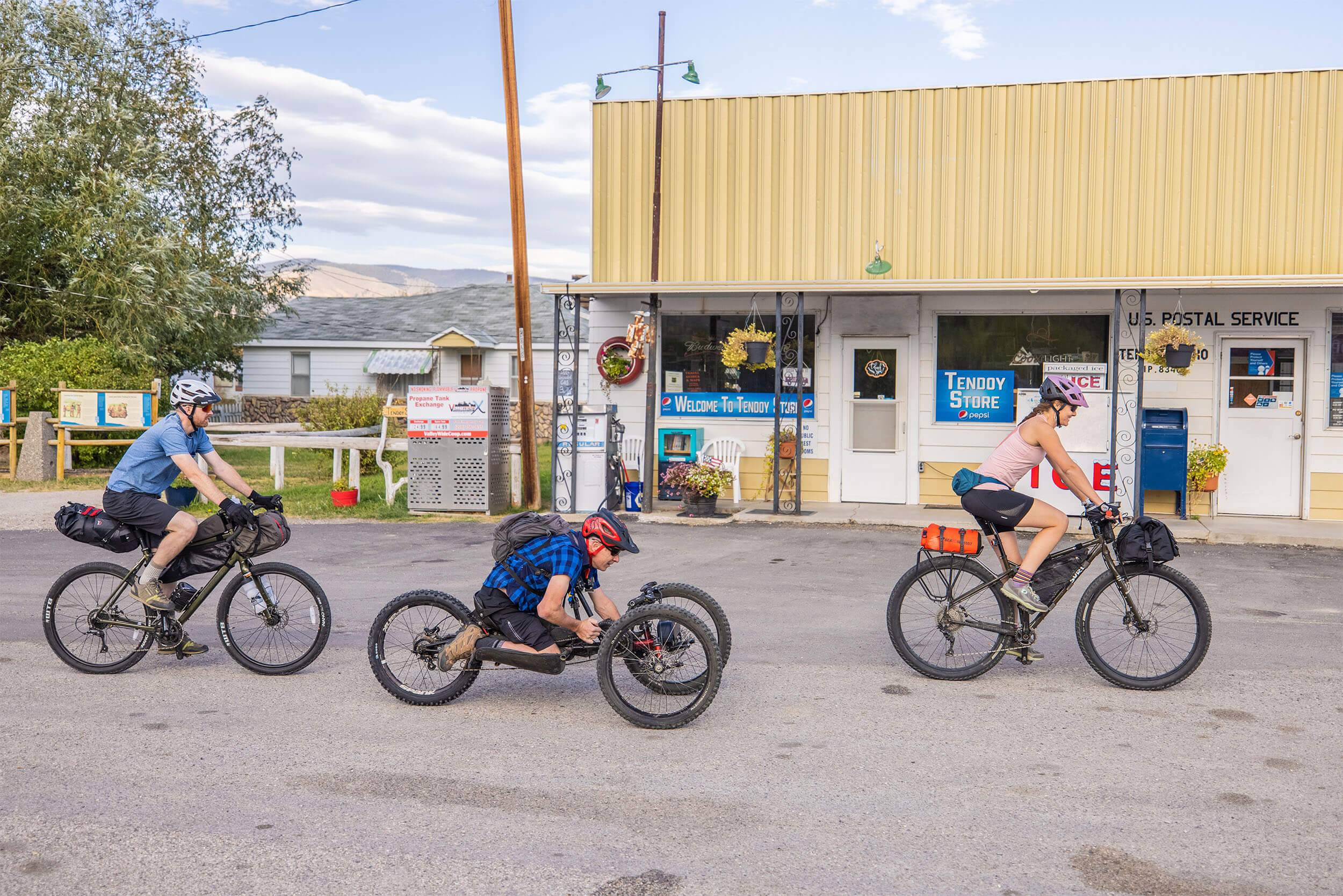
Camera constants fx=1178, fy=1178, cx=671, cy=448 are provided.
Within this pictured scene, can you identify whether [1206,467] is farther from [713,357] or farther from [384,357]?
[384,357]

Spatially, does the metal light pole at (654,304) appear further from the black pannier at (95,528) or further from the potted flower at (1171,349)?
the black pannier at (95,528)

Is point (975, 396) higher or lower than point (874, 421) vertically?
higher

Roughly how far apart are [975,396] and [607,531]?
36.6 ft

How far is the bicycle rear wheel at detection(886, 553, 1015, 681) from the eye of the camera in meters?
6.64

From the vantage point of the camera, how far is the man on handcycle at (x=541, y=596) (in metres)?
5.71

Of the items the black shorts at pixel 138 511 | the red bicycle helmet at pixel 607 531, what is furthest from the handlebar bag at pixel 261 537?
the red bicycle helmet at pixel 607 531

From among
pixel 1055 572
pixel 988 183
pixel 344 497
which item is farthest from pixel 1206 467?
pixel 344 497

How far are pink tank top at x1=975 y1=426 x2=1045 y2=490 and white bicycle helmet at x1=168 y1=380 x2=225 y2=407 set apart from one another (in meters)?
4.46

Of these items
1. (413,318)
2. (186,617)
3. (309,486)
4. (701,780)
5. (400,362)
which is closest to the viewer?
(701,780)

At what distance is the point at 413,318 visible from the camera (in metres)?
38.8

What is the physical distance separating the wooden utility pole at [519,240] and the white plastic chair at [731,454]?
7.81ft

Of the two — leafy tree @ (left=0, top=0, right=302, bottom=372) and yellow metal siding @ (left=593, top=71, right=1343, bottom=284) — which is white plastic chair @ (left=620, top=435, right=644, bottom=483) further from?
leafy tree @ (left=0, top=0, right=302, bottom=372)

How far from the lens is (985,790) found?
16.0 feet

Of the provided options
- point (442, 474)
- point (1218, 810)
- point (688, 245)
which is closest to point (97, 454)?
point (442, 474)
